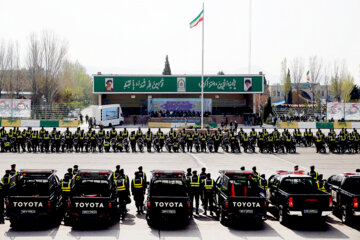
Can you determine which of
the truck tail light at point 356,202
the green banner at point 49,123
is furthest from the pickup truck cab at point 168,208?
the green banner at point 49,123

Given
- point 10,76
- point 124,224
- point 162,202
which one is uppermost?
point 10,76

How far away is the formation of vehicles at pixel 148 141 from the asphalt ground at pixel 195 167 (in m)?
0.96

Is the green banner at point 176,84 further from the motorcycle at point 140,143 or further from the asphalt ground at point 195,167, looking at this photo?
the motorcycle at point 140,143

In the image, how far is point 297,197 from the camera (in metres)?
10.7

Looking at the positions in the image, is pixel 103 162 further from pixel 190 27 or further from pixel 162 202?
pixel 190 27

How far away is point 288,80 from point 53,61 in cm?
5018

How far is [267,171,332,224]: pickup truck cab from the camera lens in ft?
34.8

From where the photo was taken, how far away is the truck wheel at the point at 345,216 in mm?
11150

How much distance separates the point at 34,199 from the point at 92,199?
4.77 ft

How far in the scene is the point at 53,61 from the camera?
6162cm

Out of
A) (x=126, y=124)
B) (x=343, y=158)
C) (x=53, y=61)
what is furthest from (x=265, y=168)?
(x=53, y=61)

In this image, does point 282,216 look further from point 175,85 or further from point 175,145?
point 175,85

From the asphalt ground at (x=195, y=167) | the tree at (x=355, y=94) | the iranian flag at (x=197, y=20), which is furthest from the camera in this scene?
the tree at (x=355, y=94)

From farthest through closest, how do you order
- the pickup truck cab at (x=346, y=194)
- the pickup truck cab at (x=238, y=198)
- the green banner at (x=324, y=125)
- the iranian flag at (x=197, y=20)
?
1. the green banner at (x=324, y=125)
2. the iranian flag at (x=197, y=20)
3. the pickup truck cab at (x=346, y=194)
4. the pickup truck cab at (x=238, y=198)
